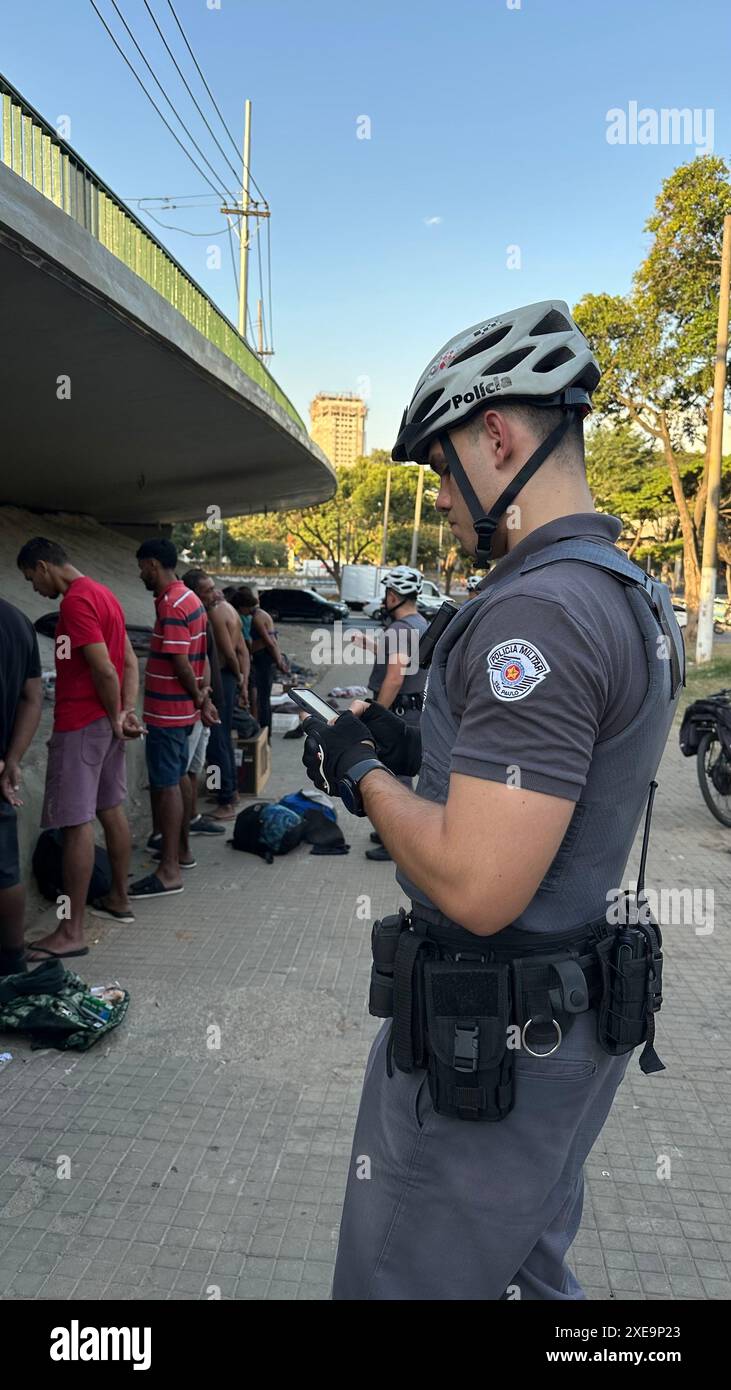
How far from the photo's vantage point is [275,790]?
331 inches

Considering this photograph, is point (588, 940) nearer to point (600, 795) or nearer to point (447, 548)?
point (600, 795)

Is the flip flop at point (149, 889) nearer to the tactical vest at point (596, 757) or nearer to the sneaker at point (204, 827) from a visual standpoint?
the sneaker at point (204, 827)

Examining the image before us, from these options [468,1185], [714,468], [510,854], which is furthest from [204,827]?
[714,468]

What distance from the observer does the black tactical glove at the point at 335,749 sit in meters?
1.67

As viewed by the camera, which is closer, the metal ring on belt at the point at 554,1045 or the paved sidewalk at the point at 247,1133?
the metal ring on belt at the point at 554,1045

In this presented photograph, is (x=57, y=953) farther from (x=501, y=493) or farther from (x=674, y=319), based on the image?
(x=674, y=319)

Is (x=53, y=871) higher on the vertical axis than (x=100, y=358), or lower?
lower

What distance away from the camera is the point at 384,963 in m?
1.64

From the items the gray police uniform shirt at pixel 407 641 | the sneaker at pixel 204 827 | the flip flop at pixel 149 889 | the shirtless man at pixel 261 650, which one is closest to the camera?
the flip flop at pixel 149 889

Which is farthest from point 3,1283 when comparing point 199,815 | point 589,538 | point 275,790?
point 275,790

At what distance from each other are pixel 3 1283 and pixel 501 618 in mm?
2321

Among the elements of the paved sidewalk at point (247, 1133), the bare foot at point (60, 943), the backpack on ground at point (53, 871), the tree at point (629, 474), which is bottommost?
the paved sidewalk at point (247, 1133)

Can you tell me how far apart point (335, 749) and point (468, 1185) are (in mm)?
753

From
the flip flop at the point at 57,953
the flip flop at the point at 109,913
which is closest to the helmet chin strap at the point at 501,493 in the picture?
the flip flop at the point at 57,953
